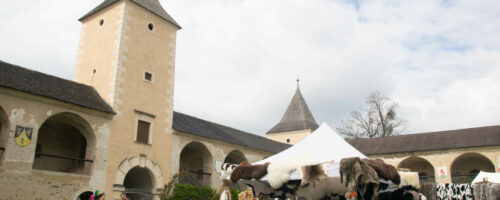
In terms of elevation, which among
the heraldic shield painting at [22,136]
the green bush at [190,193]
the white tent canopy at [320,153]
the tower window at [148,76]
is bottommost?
the green bush at [190,193]

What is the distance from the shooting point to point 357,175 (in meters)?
5.25

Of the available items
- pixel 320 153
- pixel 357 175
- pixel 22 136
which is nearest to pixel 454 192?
pixel 320 153

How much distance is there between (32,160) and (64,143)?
11.8 ft

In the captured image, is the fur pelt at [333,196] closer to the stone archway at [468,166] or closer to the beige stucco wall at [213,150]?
the beige stucco wall at [213,150]

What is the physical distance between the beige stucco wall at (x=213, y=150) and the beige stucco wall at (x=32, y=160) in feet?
11.6

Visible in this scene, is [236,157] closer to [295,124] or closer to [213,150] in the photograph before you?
[213,150]

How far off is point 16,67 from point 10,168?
378 centimetres

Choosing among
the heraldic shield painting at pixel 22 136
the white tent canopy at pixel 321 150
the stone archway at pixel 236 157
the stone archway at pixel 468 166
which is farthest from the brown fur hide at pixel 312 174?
the stone archway at pixel 468 166

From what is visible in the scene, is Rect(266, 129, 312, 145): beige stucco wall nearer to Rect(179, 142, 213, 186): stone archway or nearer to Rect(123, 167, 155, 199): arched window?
Rect(179, 142, 213, 186): stone archway

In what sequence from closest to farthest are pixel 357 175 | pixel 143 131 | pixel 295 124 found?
pixel 357 175 → pixel 143 131 → pixel 295 124

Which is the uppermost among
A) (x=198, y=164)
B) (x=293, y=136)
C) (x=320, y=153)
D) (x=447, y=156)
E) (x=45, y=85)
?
(x=293, y=136)

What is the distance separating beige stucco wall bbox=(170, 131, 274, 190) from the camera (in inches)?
672

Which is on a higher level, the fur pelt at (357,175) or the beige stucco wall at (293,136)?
the beige stucco wall at (293,136)

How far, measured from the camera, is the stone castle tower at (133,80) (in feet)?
49.2
